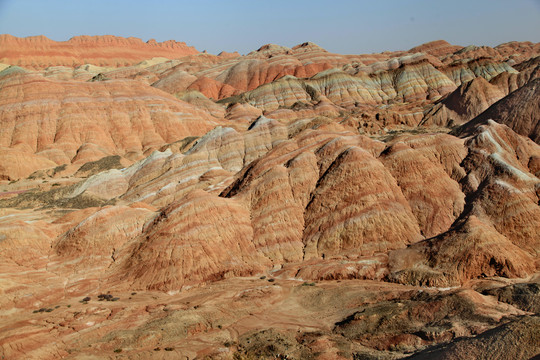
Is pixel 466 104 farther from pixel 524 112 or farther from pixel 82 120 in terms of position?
pixel 82 120

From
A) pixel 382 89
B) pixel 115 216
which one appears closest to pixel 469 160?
pixel 115 216

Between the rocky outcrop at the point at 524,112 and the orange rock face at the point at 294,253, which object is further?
the rocky outcrop at the point at 524,112

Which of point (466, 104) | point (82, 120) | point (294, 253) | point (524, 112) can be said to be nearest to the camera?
point (294, 253)

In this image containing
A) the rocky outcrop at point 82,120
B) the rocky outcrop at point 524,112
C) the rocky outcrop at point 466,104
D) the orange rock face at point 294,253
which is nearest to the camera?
the orange rock face at point 294,253

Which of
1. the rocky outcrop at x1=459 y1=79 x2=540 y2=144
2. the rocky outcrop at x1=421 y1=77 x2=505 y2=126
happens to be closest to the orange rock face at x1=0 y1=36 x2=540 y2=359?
the rocky outcrop at x1=459 y1=79 x2=540 y2=144

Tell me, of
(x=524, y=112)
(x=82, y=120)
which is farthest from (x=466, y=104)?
(x=82, y=120)

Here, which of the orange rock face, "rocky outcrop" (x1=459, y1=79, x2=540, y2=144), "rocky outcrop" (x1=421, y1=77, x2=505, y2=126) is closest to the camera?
the orange rock face

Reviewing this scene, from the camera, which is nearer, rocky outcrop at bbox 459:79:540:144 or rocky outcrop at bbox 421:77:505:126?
rocky outcrop at bbox 459:79:540:144

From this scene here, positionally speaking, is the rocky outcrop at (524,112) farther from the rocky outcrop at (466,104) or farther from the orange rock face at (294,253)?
the rocky outcrop at (466,104)

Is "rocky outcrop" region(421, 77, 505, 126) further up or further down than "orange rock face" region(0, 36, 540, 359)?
further up

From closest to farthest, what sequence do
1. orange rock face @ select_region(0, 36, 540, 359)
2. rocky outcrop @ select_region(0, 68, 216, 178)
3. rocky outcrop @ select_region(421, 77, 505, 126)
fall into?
orange rock face @ select_region(0, 36, 540, 359) → rocky outcrop @ select_region(0, 68, 216, 178) → rocky outcrop @ select_region(421, 77, 505, 126)

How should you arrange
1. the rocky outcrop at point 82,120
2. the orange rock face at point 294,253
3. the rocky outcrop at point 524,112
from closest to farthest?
the orange rock face at point 294,253, the rocky outcrop at point 524,112, the rocky outcrop at point 82,120

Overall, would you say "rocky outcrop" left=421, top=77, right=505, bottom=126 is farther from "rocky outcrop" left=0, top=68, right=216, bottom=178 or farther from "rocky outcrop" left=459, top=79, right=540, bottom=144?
"rocky outcrop" left=0, top=68, right=216, bottom=178

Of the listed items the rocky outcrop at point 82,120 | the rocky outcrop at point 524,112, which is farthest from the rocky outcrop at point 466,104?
the rocky outcrop at point 82,120
